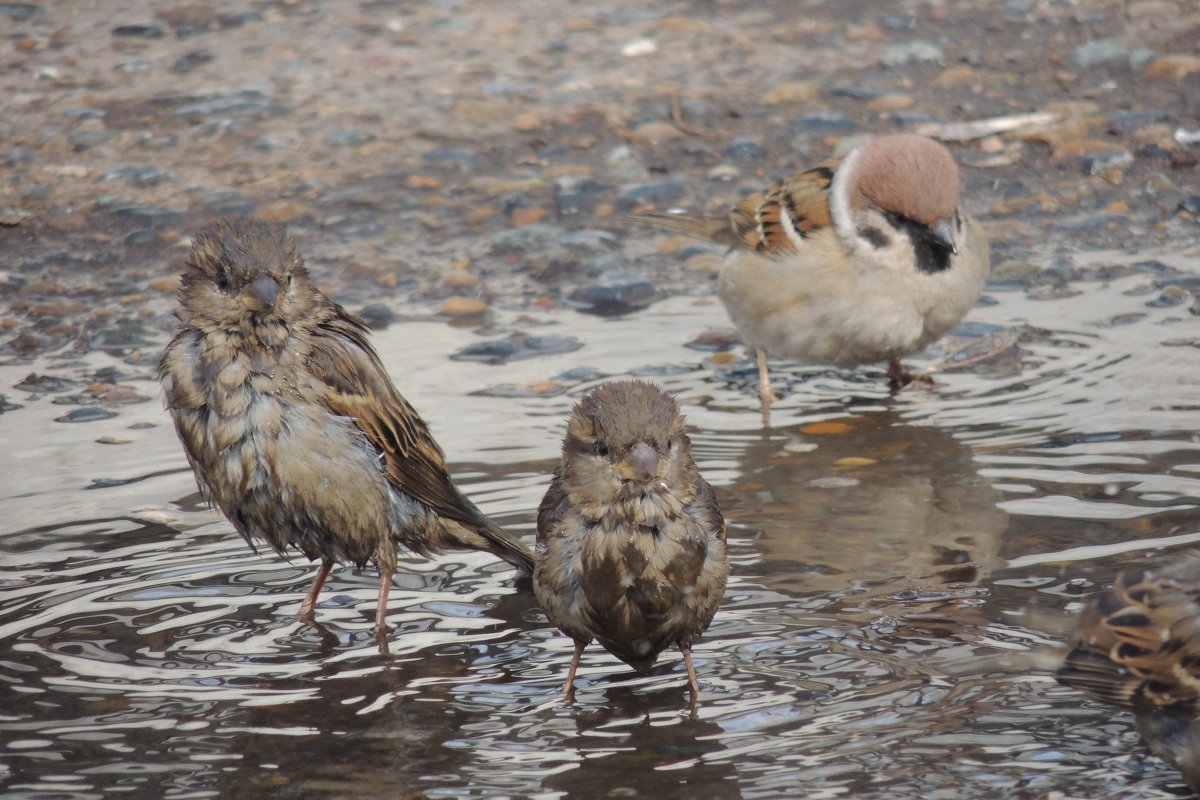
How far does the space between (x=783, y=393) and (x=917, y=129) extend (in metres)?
3.24

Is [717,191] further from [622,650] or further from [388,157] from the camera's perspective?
[622,650]

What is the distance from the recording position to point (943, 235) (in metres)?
6.27

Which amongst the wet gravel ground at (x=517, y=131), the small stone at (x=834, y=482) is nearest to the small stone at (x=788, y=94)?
the wet gravel ground at (x=517, y=131)

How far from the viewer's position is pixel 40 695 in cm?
414

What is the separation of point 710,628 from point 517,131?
571cm

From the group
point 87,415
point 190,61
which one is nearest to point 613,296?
point 87,415

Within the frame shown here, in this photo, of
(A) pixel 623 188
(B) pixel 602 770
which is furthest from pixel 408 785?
(A) pixel 623 188

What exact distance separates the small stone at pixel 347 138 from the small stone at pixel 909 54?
341 cm

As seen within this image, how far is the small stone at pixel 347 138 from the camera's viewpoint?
948 cm

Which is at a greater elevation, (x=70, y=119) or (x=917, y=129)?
(x=70, y=119)

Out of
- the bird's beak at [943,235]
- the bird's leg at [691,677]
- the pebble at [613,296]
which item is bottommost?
the bird's leg at [691,677]

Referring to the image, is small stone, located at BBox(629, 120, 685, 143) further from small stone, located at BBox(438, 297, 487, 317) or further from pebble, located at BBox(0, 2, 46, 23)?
pebble, located at BBox(0, 2, 46, 23)

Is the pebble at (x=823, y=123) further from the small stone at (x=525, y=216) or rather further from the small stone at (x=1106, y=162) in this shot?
the small stone at (x=525, y=216)

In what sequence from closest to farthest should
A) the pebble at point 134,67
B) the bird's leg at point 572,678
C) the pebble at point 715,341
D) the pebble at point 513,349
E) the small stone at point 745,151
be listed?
1. the bird's leg at point 572,678
2. the pebble at point 513,349
3. the pebble at point 715,341
4. the small stone at point 745,151
5. the pebble at point 134,67
